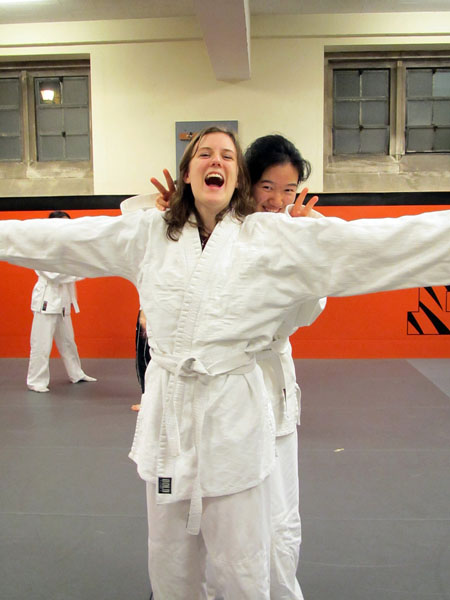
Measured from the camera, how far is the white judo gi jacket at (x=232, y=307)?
4.47 feet

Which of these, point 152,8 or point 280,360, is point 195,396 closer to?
point 280,360

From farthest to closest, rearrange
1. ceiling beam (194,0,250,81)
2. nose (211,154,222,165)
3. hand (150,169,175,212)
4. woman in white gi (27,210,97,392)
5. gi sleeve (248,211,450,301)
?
woman in white gi (27,210,97,392) → ceiling beam (194,0,250,81) → hand (150,169,175,212) → nose (211,154,222,165) → gi sleeve (248,211,450,301)

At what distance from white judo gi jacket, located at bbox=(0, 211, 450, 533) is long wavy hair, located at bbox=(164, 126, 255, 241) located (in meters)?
0.05

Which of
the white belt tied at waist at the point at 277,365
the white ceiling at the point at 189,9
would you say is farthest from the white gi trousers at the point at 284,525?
the white ceiling at the point at 189,9

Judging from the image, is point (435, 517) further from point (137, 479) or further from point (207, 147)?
point (207, 147)

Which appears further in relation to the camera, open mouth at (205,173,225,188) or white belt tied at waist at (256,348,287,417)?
white belt tied at waist at (256,348,287,417)

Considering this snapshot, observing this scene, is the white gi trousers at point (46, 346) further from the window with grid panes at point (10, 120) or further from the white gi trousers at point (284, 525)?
the white gi trousers at point (284, 525)

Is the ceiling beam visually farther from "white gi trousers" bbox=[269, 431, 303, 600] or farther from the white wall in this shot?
"white gi trousers" bbox=[269, 431, 303, 600]

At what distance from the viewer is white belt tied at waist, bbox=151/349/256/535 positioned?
1.37 m

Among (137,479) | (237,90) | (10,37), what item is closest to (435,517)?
(137,479)

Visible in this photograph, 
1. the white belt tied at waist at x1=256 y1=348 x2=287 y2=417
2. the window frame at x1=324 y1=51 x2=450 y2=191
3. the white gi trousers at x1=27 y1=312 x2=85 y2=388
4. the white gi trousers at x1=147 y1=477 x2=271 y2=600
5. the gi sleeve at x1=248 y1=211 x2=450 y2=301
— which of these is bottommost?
the white gi trousers at x1=27 y1=312 x2=85 y2=388

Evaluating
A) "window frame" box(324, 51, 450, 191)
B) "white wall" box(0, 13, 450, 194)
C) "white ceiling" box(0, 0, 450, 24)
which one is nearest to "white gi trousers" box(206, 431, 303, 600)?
"white wall" box(0, 13, 450, 194)

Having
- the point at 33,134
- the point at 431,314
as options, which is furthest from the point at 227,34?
the point at 431,314

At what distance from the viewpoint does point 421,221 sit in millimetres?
1326
